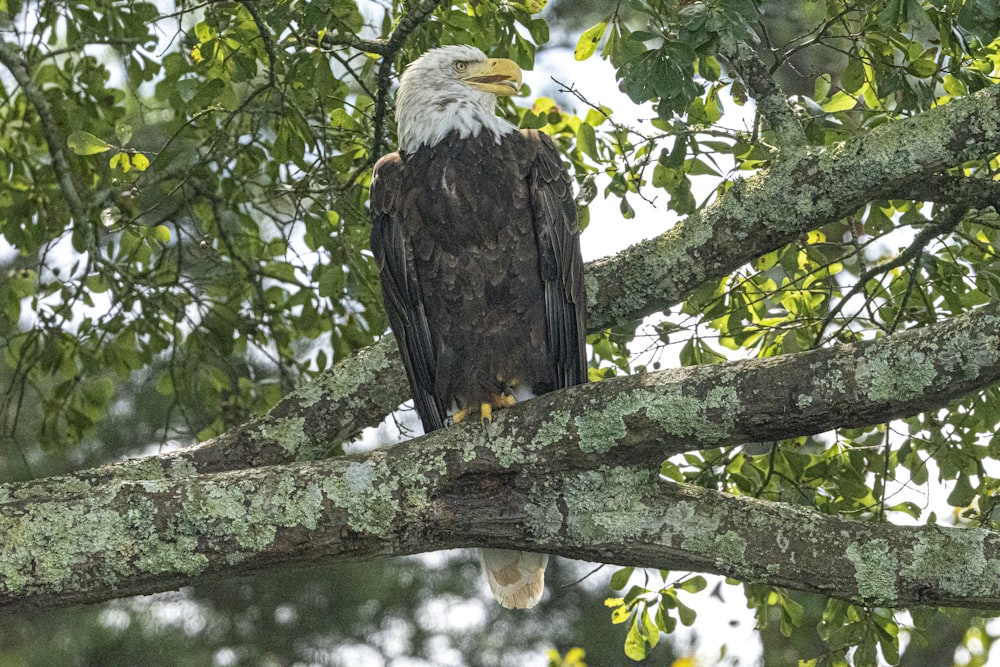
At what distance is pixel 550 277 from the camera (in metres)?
3.76

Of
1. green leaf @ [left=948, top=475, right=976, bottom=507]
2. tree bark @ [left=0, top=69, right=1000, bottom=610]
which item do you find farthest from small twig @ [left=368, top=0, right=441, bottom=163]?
green leaf @ [left=948, top=475, right=976, bottom=507]

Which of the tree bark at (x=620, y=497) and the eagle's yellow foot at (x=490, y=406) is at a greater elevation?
the eagle's yellow foot at (x=490, y=406)

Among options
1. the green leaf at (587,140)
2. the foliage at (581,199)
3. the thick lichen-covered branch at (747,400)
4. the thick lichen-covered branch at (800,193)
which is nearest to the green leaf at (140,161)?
the foliage at (581,199)

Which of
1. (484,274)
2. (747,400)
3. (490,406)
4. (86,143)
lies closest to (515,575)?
(490,406)

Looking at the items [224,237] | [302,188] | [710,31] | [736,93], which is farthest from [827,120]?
[224,237]

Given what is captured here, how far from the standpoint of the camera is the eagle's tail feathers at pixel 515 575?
389 cm

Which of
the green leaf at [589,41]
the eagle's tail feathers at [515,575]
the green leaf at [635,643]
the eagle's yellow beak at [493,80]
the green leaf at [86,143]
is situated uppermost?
the eagle's yellow beak at [493,80]

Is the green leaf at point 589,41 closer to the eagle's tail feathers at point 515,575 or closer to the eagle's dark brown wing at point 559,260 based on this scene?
the eagle's dark brown wing at point 559,260

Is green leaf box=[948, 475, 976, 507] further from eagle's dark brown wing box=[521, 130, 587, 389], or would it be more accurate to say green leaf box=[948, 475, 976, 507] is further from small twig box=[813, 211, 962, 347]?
eagle's dark brown wing box=[521, 130, 587, 389]

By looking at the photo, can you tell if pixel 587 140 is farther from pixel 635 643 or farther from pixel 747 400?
pixel 635 643

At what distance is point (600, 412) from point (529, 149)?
4.73ft

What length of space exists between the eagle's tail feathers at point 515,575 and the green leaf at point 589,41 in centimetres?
164

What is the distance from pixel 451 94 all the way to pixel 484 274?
2.62 feet

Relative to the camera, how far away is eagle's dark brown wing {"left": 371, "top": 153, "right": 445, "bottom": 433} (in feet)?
12.4
